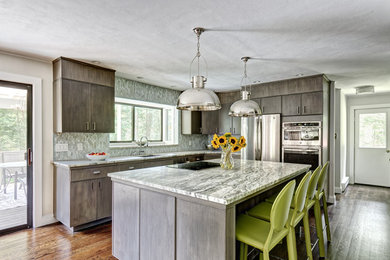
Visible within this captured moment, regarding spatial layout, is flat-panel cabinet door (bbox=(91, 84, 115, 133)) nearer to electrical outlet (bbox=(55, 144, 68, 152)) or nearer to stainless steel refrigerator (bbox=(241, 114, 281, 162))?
electrical outlet (bbox=(55, 144, 68, 152))

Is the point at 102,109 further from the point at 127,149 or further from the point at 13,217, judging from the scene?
the point at 13,217

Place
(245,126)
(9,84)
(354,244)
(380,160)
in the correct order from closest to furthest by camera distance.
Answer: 1. (354,244)
2. (9,84)
3. (245,126)
4. (380,160)

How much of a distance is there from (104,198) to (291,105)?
377 centimetres

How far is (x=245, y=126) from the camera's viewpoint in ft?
16.6

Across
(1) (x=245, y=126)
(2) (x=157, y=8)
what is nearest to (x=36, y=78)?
(2) (x=157, y=8)

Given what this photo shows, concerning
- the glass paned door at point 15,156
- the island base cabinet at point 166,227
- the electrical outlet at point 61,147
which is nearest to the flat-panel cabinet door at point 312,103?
the island base cabinet at point 166,227

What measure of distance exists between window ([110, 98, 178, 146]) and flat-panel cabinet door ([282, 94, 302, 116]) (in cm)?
252

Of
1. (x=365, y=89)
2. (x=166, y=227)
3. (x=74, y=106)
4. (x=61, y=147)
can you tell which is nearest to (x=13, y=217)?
(x=61, y=147)

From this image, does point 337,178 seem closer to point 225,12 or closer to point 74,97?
point 225,12

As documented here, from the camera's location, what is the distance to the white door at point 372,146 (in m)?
5.63

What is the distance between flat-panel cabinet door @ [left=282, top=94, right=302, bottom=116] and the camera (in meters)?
4.37

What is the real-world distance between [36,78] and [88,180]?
65.4 inches

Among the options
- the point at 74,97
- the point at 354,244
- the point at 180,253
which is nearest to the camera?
the point at 180,253

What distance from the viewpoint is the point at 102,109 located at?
12.1ft
